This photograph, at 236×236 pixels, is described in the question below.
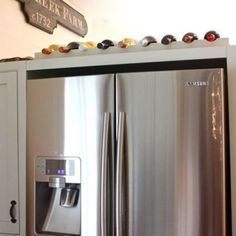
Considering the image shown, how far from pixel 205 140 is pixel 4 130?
0.99m

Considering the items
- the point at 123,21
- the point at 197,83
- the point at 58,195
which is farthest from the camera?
the point at 123,21

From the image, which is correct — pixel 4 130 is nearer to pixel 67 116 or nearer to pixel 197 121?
pixel 67 116

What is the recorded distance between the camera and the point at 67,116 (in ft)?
5.25

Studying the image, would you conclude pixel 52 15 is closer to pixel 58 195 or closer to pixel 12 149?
pixel 12 149

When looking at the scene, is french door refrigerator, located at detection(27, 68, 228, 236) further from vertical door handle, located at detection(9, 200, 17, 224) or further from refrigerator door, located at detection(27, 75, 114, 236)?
vertical door handle, located at detection(9, 200, 17, 224)

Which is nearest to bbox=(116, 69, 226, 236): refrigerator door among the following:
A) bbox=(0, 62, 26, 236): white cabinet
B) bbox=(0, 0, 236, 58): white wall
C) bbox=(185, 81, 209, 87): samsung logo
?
bbox=(185, 81, 209, 87): samsung logo

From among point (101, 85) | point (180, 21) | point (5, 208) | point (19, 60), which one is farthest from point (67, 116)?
point (180, 21)

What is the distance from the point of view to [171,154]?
1450 mm

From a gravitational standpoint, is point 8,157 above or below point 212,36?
below

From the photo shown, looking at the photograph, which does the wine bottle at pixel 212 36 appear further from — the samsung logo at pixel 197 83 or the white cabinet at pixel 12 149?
the white cabinet at pixel 12 149

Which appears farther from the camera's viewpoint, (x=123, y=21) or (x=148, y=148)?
(x=123, y=21)

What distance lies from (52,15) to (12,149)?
140cm

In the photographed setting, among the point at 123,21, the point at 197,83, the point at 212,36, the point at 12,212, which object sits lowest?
the point at 12,212

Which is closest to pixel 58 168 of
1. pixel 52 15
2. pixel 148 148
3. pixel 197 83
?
pixel 148 148
